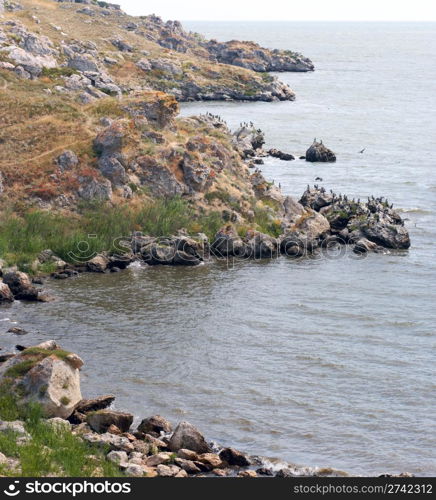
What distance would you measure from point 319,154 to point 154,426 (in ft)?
231

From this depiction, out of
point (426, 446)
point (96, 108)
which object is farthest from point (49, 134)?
point (426, 446)

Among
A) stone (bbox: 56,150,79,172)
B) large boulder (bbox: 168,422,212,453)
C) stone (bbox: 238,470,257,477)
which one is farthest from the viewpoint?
stone (bbox: 56,150,79,172)

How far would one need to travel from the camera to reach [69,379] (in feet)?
124

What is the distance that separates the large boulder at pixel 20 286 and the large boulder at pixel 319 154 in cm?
5470

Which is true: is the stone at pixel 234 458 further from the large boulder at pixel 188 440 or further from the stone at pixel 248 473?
the stone at pixel 248 473

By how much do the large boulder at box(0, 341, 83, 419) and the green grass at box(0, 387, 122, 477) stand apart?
3.32ft

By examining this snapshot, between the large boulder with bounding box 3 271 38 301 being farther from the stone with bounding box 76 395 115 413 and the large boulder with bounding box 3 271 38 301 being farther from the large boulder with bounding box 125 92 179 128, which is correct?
the large boulder with bounding box 125 92 179 128

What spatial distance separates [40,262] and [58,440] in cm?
2794

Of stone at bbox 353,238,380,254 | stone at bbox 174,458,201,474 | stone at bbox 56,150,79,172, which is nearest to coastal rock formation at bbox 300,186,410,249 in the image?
stone at bbox 353,238,380,254

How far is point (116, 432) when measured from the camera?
1432 inches

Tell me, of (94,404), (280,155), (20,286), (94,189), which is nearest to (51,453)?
(94,404)

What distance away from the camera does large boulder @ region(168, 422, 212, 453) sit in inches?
1387

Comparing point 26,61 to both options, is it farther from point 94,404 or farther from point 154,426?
point 154,426

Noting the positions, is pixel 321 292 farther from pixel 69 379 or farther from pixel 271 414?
pixel 69 379
